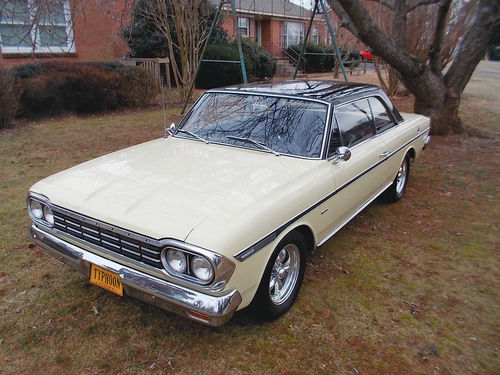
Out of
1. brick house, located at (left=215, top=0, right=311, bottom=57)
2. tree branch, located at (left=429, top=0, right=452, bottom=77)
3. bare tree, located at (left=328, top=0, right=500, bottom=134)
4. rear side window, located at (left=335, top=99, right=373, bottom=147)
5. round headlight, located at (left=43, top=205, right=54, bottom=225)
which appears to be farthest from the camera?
brick house, located at (left=215, top=0, right=311, bottom=57)

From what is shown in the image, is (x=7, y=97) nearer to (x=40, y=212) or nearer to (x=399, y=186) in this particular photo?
(x=40, y=212)

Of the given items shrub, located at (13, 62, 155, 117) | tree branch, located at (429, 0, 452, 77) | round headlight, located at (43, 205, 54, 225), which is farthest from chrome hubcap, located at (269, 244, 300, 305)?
shrub, located at (13, 62, 155, 117)

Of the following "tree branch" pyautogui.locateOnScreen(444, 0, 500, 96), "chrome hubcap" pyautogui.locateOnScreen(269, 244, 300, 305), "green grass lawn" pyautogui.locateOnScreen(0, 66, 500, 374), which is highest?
"tree branch" pyautogui.locateOnScreen(444, 0, 500, 96)

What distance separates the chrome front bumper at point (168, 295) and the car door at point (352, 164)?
4.30ft

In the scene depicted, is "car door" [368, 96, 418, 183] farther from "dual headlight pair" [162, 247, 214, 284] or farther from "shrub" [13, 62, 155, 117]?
"shrub" [13, 62, 155, 117]

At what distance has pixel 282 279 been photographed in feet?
10.4

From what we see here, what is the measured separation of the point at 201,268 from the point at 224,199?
0.51 m

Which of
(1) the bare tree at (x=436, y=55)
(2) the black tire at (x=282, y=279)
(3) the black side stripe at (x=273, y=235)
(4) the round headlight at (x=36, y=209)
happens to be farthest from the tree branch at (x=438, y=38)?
(4) the round headlight at (x=36, y=209)

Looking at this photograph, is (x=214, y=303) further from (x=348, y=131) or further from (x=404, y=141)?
(x=404, y=141)

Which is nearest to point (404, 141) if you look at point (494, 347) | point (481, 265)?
point (481, 265)

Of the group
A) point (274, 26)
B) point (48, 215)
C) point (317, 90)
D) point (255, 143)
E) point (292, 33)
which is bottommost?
point (48, 215)

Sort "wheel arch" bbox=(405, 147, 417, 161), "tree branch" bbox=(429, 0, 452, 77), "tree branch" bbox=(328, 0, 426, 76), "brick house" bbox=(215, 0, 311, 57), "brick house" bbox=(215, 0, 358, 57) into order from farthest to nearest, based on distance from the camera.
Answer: "brick house" bbox=(215, 0, 311, 57) → "brick house" bbox=(215, 0, 358, 57) → "tree branch" bbox=(429, 0, 452, 77) → "tree branch" bbox=(328, 0, 426, 76) → "wheel arch" bbox=(405, 147, 417, 161)

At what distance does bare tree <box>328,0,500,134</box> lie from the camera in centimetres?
761

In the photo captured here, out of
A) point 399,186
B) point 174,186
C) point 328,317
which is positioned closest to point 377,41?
point 399,186
